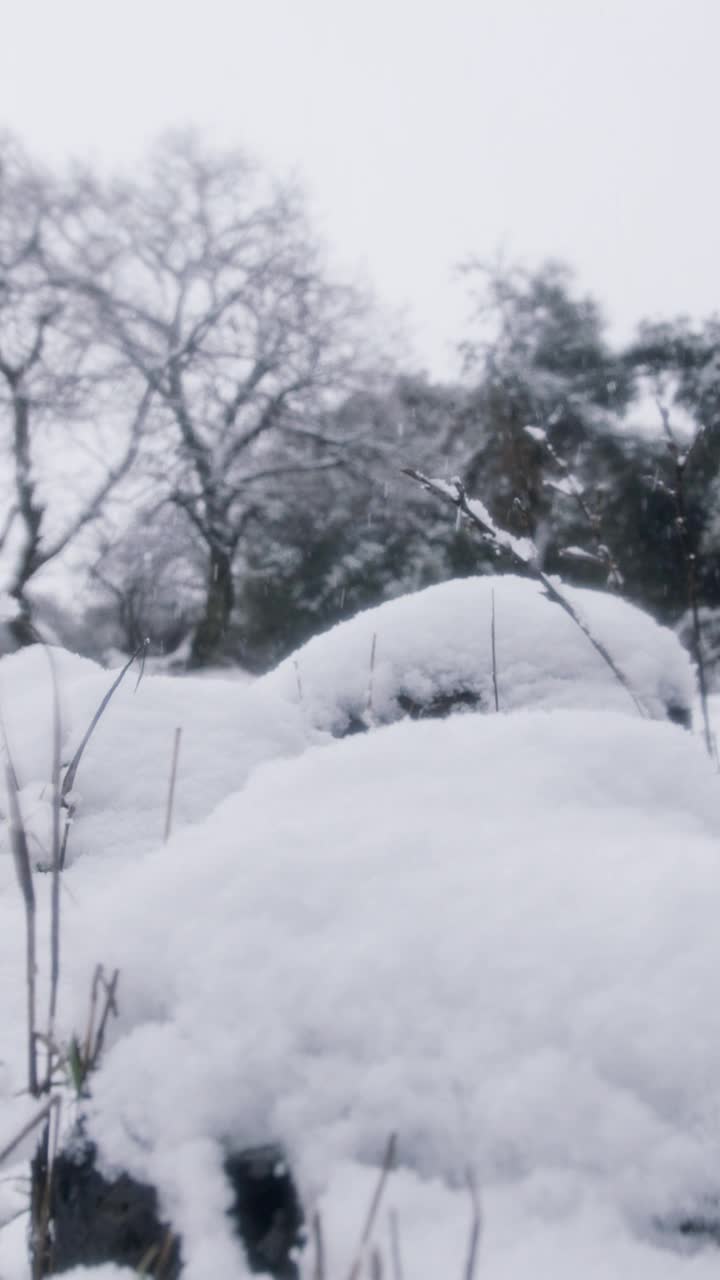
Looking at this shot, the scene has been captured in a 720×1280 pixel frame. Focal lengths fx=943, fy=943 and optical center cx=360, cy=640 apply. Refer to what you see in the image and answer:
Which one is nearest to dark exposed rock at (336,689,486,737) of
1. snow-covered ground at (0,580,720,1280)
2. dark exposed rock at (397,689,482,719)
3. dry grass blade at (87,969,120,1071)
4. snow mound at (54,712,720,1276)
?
dark exposed rock at (397,689,482,719)

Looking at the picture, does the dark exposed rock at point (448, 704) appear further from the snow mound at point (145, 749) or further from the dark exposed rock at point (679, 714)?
the dark exposed rock at point (679, 714)

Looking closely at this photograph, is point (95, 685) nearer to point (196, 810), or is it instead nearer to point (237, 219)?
point (196, 810)

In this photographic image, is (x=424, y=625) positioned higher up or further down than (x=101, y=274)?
further down

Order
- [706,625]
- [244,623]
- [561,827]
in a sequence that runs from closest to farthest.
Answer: [561,827], [706,625], [244,623]

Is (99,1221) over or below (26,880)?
below

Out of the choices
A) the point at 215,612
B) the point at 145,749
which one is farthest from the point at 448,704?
the point at 215,612

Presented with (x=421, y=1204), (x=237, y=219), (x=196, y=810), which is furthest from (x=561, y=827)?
(x=237, y=219)

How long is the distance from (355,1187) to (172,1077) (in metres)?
0.16

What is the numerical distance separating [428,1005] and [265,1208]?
19cm

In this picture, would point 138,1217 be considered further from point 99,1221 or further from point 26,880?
point 26,880

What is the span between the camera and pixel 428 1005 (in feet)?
2.28

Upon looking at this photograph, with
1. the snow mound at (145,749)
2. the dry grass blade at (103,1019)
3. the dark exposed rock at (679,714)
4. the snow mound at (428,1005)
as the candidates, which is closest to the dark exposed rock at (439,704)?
the snow mound at (145,749)

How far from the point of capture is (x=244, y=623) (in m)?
18.8

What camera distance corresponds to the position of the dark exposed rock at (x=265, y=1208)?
2.19 ft
